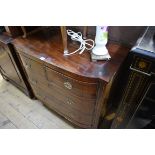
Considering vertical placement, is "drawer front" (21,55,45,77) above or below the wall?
below

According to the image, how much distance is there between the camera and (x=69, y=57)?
36.4 inches

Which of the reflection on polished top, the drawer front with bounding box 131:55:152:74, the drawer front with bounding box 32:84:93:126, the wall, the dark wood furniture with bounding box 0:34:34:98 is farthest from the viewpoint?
the dark wood furniture with bounding box 0:34:34:98

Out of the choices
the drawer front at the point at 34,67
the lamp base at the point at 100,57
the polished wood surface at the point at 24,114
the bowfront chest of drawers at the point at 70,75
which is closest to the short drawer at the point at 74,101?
the bowfront chest of drawers at the point at 70,75

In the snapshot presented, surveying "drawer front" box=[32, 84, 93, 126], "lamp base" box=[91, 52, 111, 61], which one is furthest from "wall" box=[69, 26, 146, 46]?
"drawer front" box=[32, 84, 93, 126]

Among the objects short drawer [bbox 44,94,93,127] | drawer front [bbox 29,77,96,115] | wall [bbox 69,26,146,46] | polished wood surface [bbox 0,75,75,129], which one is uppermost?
wall [bbox 69,26,146,46]

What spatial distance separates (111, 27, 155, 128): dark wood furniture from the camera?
0.67 m

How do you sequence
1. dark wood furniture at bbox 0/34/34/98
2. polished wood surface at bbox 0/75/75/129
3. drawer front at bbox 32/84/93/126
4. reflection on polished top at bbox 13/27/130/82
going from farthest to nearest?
1. polished wood surface at bbox 0/75/75/129
2. dark wood furniture at bbox 0/34/34/98
3. drawer front at bbox 32/84/93/126
4. reflection on polished top at bbox 13/27/130/82

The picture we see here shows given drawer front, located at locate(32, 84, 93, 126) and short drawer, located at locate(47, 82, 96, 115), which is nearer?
short drawer, located at locate(47, 82, 96, 115)

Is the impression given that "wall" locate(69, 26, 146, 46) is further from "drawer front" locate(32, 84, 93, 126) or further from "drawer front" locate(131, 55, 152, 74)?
"drawer front" locate(32, 84, 93, 126)

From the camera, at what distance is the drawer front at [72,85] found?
84 cm
